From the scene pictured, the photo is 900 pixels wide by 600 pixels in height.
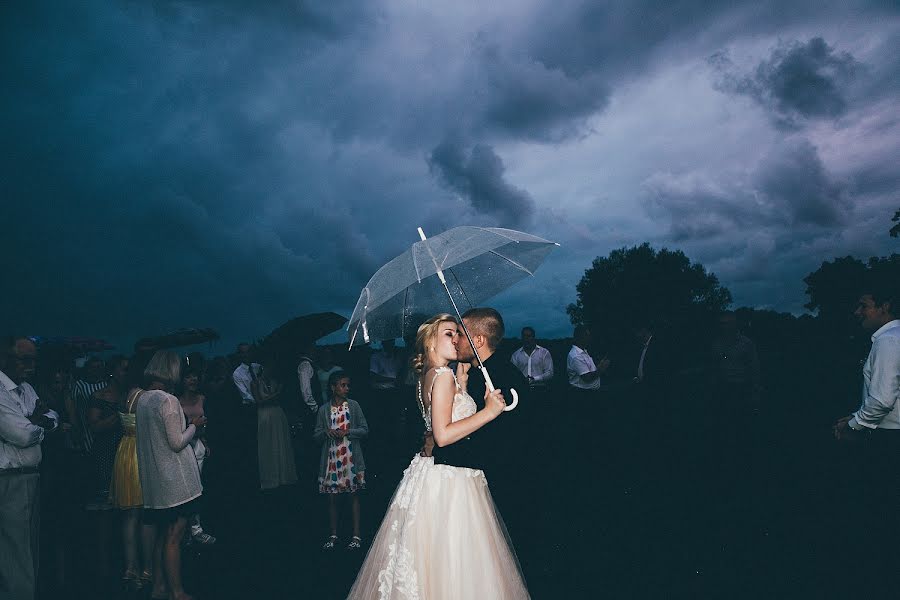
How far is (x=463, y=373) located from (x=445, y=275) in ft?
2.85

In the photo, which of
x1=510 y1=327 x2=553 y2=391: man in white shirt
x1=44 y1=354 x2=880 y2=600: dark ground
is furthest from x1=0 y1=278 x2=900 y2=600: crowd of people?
x1=510 y1=327 x2=553 y2=391: man in white shirt

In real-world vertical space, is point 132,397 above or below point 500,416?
above

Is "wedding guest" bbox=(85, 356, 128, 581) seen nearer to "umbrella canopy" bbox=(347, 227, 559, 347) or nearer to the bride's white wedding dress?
"umbrella canopy" bbox=(347, 227, 559, 347)

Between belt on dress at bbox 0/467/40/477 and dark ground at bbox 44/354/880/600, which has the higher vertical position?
belt on dress at bbox 0/467/40/477

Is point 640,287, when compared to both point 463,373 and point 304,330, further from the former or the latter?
point 463,373

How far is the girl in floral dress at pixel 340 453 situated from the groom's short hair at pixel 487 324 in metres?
2.88

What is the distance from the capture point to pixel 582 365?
9.56 metres

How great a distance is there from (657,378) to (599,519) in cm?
277

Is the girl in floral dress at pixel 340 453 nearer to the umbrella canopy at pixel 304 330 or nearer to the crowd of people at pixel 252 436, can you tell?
the crowd of people at pixel 252 436

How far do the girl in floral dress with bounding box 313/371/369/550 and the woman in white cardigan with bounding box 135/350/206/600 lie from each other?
1.62 metres

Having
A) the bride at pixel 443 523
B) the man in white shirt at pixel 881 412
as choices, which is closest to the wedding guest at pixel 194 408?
the bride at pixel 443 523

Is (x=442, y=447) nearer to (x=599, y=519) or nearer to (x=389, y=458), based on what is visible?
(x=599, y=519)

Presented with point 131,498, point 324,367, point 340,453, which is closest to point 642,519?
point 340,453

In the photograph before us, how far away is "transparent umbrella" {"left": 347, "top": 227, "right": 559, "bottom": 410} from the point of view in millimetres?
3420
